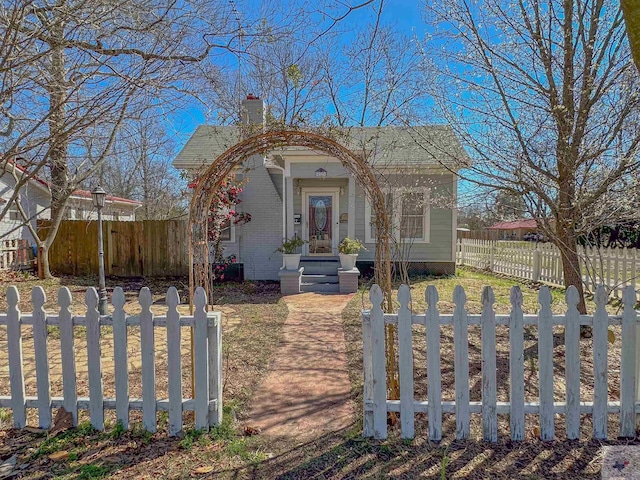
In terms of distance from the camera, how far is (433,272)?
10.6 metres

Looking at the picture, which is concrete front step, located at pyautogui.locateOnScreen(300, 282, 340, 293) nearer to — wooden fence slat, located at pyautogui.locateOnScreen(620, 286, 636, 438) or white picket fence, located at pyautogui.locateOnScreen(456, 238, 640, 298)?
white picket fence, located at pyautogui.locateOnScreen(456, 238, 640, 298)

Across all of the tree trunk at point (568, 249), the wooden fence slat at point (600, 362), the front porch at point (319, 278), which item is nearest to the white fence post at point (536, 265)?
the front porch at point (319, 278)

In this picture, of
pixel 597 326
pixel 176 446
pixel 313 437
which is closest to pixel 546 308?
pixel 597 326

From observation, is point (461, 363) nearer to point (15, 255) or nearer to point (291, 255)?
point (291, 255)

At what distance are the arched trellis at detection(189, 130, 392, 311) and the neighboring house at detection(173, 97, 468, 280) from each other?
6112 mm

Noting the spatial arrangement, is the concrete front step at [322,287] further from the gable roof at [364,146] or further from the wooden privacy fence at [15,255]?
the wooden privacy fence at [15,255]

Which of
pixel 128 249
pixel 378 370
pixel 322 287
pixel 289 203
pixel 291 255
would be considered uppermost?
pixel 289 203

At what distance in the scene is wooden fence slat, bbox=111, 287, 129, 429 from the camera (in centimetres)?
259

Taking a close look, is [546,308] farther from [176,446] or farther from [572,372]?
[176,446]

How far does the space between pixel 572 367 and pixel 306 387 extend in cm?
210

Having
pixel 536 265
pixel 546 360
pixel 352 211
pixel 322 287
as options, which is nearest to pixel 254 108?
pixel 352 211

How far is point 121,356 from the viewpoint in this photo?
Answer: 8.64ft

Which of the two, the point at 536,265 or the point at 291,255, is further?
the point at 536,265

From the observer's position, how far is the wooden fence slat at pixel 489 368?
2.46 meters
